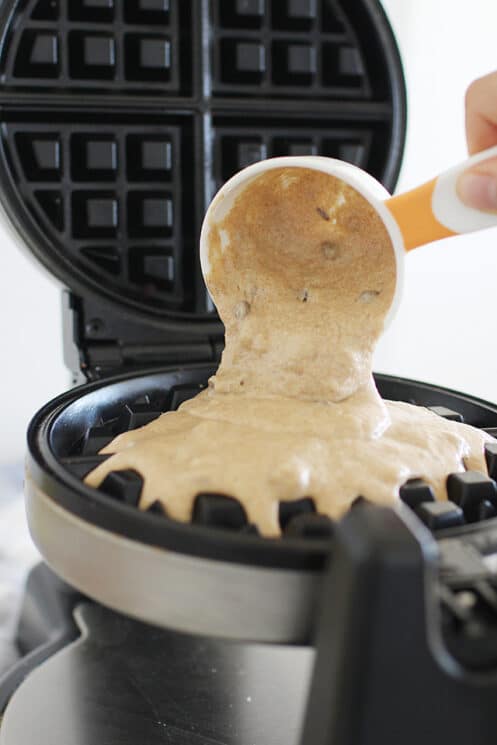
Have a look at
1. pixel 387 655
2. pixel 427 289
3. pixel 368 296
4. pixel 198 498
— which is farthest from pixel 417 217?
pixel 427 289

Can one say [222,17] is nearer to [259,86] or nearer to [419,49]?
[259,86]

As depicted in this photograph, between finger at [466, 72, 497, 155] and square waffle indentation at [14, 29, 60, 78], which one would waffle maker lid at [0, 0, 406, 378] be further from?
finger at [466, 72, 497, 155]

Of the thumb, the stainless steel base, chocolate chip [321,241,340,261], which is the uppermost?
the thumb

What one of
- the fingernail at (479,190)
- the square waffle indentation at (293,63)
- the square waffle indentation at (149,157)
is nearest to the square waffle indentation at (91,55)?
the square waffle indentation at (149,157)

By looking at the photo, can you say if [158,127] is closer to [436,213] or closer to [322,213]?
[322,213]

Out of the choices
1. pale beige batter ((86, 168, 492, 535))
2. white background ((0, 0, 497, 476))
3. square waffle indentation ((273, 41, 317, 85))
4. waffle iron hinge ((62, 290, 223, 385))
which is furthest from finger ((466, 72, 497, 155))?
white background ((0, 0, 497, 476))

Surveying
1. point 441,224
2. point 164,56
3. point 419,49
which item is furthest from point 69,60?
point 419,49
